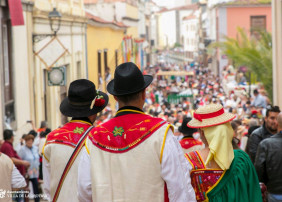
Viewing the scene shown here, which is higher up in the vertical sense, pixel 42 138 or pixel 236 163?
pixel 236 163

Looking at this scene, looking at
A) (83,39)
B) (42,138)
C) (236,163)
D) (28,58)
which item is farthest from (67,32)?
(236,163)

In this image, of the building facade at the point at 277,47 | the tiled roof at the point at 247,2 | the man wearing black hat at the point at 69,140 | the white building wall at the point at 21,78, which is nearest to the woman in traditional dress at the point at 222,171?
the man wearing black hat at the point at 69,140

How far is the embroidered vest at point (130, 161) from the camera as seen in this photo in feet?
12.8

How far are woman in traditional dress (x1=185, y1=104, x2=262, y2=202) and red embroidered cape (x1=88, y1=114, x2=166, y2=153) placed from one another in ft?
2.81

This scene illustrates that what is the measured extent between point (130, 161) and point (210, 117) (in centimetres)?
112

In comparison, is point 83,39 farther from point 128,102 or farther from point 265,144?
point 128,102

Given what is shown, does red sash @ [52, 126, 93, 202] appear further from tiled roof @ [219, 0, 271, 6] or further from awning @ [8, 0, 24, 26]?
tiled roof @ [219, 0, 271, 6]

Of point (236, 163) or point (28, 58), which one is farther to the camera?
point (28, 58)

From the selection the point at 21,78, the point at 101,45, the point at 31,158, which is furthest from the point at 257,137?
the point at 101,45

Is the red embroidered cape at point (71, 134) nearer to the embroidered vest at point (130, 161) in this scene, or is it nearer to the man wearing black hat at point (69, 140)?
the man wearing black hat at point (69, 140)

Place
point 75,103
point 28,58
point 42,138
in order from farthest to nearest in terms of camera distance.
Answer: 1. point 28,58
2. point 42,138
3. point 75,103

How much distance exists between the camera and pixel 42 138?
1222cm

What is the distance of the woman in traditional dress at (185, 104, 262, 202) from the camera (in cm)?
472

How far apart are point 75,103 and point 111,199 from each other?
1.77 meters
